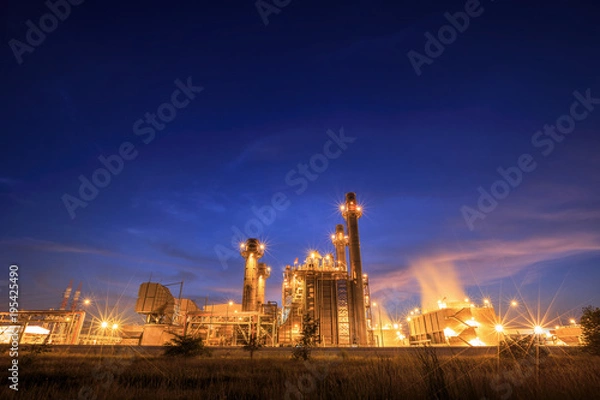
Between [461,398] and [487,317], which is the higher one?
[487,317]

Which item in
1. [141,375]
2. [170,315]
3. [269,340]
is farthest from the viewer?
[269,340]

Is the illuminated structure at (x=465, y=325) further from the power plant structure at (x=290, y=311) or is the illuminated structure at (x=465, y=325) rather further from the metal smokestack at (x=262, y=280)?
the metal smokestack at (x=262, y=280)

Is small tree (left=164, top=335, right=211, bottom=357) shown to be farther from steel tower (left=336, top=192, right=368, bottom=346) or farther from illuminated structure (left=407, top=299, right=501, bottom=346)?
steel tower (left=336, top=192, right=368, bottom=346)

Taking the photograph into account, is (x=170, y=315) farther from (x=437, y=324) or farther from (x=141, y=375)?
(x=437, y=324)

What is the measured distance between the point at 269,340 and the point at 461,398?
48557 millimetres

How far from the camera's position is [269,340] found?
49.4 metres

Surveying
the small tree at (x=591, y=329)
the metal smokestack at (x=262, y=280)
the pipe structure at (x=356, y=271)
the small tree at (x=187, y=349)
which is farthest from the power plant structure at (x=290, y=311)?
the small tree at (x=591, y=329)

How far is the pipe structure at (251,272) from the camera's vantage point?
60594 millimetres

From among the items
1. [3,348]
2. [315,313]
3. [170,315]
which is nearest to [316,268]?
[315,313]

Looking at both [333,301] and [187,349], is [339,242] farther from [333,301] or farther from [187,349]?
[187,349]

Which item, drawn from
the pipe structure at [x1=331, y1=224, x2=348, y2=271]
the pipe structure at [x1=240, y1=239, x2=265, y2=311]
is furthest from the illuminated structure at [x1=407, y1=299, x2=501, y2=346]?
the pipe structure at [x1=240, y1=239, x2=265, y2=311]

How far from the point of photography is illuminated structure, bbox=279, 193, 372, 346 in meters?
53.5

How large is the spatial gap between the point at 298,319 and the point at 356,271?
15278 millimetres

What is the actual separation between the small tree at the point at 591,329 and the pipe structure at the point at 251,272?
168ft
